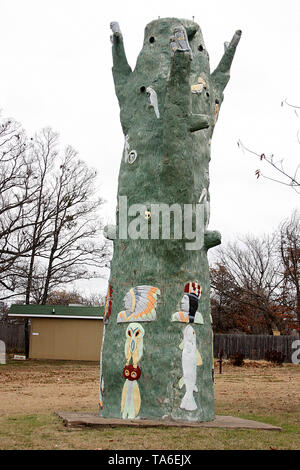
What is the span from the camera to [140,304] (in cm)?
843

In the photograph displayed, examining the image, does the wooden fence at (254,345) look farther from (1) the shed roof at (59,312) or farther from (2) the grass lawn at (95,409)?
(1) the shed roof at (59,312)

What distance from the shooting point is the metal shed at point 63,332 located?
94.3 feet

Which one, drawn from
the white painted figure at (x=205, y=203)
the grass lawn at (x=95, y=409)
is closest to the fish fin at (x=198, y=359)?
the grass lawn at (x=95, y=409)

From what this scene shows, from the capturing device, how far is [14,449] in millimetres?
6609

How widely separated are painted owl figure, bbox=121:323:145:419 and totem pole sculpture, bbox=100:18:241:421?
0.5 inches

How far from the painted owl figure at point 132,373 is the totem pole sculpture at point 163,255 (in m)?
0.01

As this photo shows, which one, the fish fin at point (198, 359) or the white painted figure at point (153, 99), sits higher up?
the white painted figure at point (153, 99)

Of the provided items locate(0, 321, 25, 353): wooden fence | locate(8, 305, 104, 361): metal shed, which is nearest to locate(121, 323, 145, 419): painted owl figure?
locate(8, 305, 104, 361): metal shed

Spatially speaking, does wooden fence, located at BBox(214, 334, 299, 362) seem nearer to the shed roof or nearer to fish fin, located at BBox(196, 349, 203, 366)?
the shed roof

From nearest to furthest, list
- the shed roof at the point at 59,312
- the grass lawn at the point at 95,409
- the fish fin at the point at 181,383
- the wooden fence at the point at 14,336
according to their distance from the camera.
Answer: the grass lawn at the point at 95,409 < the fish fin at the point at 181,383 < the shed roof at the point at 59,312 < the wooden fence at the point at 14,336

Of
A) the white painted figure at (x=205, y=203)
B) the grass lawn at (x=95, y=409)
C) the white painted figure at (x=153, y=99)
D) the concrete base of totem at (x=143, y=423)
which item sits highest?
the white painted figure at (x=153, y=99)

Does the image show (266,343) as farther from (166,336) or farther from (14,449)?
(14,449)
